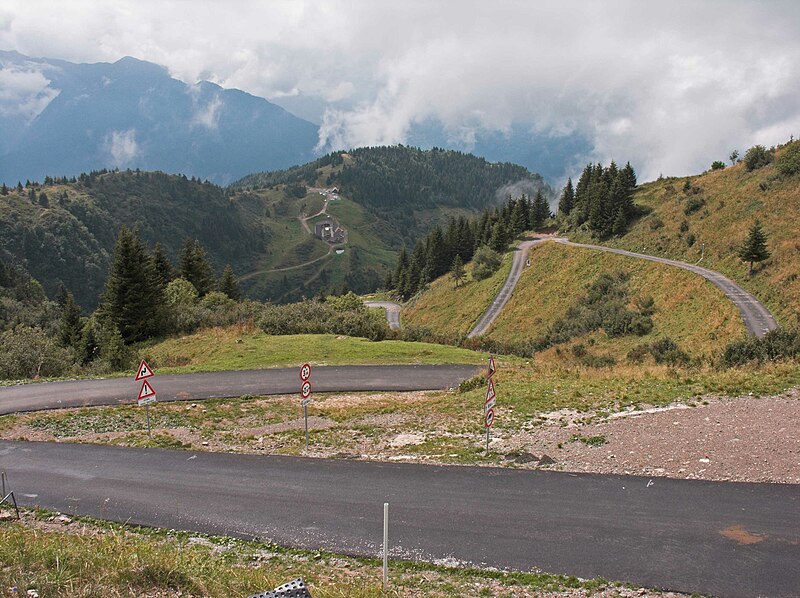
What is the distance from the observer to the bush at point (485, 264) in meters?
84.1

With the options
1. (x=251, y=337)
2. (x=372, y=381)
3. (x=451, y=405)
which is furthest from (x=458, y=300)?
(x=451, y=405)

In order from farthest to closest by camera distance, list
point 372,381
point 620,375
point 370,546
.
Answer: point 372,381 → point 620,375 → point 370,546

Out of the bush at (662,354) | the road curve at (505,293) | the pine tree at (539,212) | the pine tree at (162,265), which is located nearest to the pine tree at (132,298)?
the pine tree at (162,265)

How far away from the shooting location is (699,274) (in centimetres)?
4622

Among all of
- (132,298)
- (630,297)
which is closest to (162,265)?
(132,298)

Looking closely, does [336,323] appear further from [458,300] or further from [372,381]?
[458,300]

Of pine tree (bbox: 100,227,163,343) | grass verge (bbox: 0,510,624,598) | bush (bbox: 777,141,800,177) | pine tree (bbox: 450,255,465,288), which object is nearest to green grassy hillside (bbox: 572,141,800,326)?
bush (bbox: 777,141,800,177)

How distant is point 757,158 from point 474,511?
71342 mm

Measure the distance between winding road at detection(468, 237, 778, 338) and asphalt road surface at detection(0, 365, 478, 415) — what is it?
19.6 meters

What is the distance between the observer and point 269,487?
450 inches

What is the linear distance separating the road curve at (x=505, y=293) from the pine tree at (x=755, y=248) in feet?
93.6

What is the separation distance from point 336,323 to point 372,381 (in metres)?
14.4

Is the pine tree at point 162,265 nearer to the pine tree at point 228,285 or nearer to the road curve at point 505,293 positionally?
the pine tree at point 228,285

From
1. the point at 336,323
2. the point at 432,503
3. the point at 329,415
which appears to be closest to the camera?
the point at 432,503
